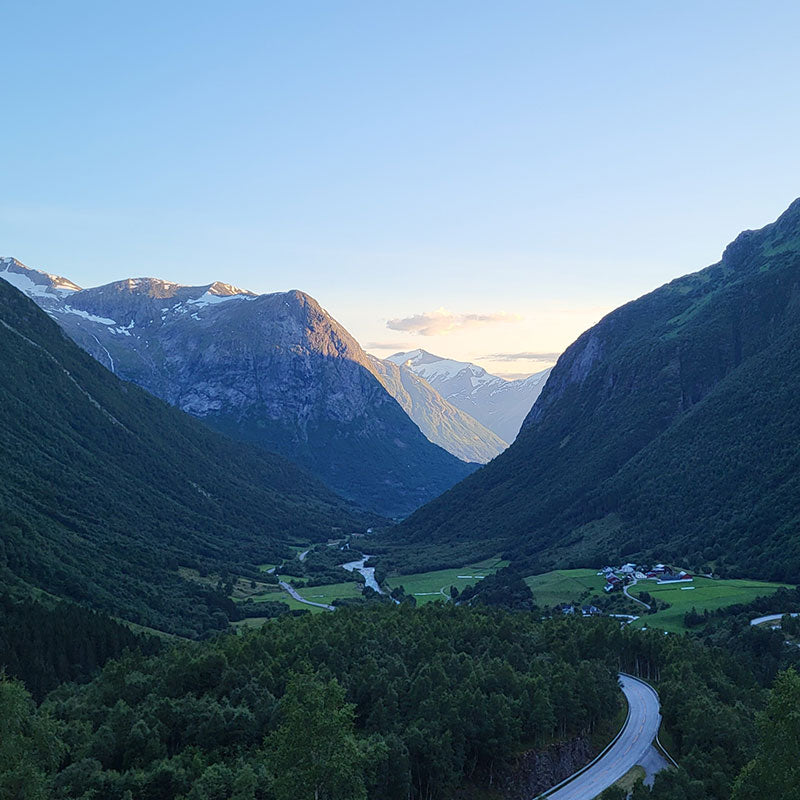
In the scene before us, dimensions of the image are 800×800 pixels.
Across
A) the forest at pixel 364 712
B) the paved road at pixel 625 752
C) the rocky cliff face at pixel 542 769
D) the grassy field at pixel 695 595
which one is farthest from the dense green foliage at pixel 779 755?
the grassy field at pixel 695 595

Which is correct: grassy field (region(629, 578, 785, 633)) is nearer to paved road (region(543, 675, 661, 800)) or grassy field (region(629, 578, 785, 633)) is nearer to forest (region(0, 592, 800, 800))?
forest (region(0, 592, 800, 800))

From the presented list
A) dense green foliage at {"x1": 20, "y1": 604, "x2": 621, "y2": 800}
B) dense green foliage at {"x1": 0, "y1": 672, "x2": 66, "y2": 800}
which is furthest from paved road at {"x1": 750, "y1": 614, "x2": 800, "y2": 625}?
dense green foliage at {"x1": 0, "y1": 672, "x2": 66, "y2": 800}

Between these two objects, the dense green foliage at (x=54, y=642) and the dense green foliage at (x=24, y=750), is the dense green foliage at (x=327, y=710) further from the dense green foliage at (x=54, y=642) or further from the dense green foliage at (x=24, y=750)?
the dense green foliage at (x=54, y=642)

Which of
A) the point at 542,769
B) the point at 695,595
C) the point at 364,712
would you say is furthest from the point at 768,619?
the point at 364,712

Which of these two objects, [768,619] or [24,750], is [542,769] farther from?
[768,619]

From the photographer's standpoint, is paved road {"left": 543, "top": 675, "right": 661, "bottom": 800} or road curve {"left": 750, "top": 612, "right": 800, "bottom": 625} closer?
paved road {"left": 543, "top": 675, "right": 661, "bottom": 800}

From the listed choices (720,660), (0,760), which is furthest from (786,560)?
(0,760)
